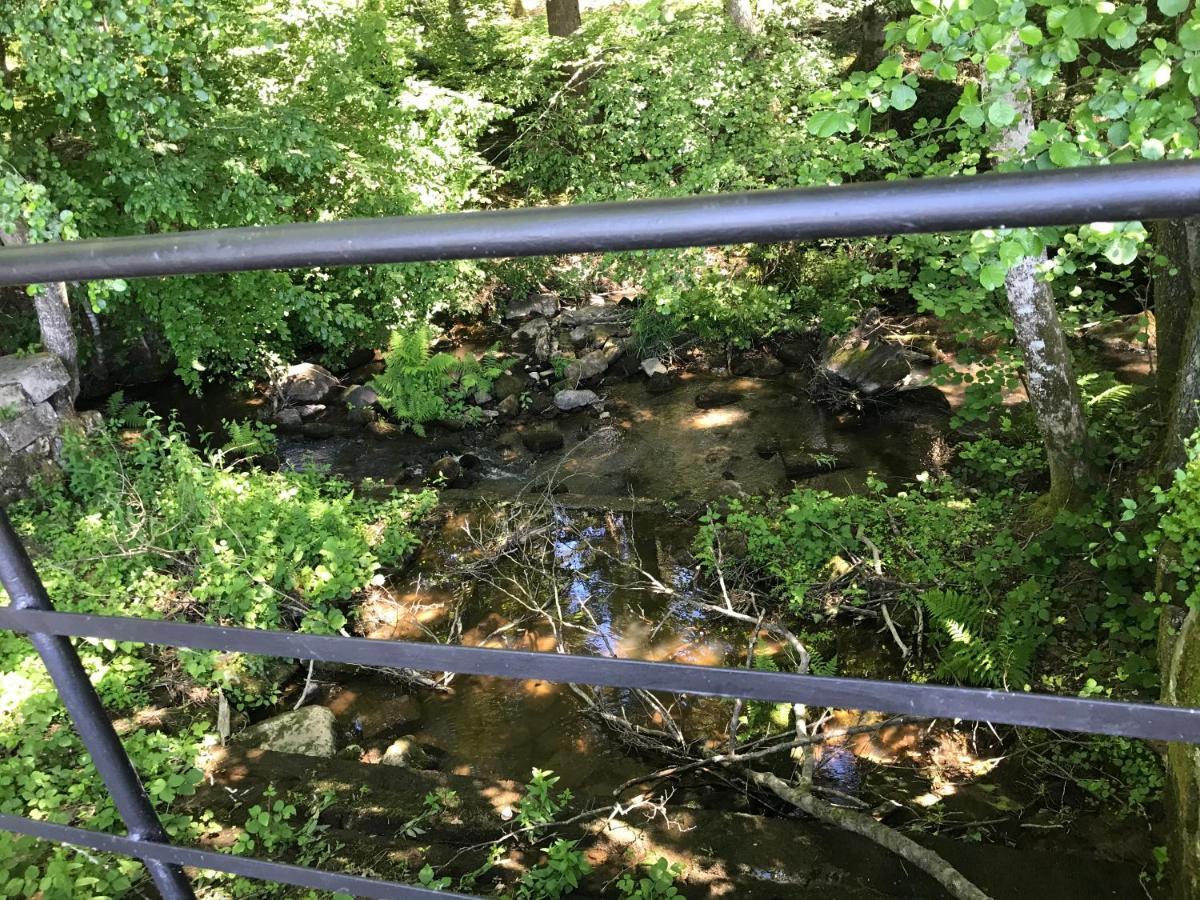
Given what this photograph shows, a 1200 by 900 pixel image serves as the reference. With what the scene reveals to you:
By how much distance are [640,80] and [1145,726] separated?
9.21 meters

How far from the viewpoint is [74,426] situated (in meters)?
7.74

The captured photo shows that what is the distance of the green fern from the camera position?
15.0ft

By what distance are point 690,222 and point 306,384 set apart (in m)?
10.3

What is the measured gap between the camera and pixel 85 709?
128cm

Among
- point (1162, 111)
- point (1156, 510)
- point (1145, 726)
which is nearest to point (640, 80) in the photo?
point (1156, 510)

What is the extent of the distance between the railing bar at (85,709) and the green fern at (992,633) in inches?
166

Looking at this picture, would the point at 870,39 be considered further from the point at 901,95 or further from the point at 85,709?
the point at 85,709

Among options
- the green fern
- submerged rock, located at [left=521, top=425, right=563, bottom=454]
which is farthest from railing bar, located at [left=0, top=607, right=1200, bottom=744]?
submerged rock, located at [left=521, top=425, right=563, bottom=454]

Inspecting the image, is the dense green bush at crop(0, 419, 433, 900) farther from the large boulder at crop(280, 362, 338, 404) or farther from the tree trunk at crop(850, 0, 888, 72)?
the tree trunk at crop(850, 0, 888, 72)

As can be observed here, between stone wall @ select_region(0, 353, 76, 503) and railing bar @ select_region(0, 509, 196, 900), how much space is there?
22.7ft

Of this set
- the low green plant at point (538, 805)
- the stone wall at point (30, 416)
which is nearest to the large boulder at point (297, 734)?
the low green plant at point (538, 805)

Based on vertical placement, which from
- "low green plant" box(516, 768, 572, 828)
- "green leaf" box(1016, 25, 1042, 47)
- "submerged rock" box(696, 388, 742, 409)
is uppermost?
"green leaf" box(1016, 25, 1042, 47)

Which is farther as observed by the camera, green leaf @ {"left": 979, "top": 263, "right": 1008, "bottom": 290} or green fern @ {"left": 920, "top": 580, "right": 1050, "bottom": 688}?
green fern @ {"left": 920, "top": 580, "right": 1050, "bottom": 688}

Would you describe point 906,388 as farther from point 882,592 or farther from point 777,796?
point 777,796
